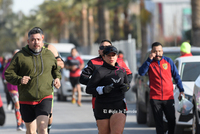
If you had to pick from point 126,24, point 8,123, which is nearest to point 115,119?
point 8,123

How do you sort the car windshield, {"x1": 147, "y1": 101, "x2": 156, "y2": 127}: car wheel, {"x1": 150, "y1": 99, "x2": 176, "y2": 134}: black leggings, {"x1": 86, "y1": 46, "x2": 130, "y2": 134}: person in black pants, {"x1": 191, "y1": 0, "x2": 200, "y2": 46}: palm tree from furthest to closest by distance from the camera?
{"x1": 191, "y1": 0, "x2": 200, "y2": 46}: palm tree → {"x1": 147, "y1": 101, "x2": 156, "y2": 127}: car wheel → the car windshield → {"x1": 150, "y1": 99, "x2": 176, "y2": 134}: black leggings → {"x1": 86, "y1": 46, "x2": 130, "y2": 134}: person in black pants

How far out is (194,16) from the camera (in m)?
19.0

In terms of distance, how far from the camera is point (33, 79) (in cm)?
681

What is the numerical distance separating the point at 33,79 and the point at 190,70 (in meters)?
4.35

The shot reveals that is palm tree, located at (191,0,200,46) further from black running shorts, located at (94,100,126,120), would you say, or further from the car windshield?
black running shorts, located at (94,100,126,120)

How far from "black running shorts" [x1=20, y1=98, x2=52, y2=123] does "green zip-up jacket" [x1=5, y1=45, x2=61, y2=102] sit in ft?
0.29

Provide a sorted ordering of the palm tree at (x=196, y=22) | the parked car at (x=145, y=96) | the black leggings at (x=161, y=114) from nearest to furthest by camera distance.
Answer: the black leggings at (x=161, y=114)
the parked car at (x=145, y=96)
the palm tree at (x=196, y=22)

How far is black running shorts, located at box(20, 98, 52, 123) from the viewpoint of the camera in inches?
270

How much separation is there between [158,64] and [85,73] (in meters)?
1.59

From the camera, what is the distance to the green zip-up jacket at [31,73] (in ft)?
22.3

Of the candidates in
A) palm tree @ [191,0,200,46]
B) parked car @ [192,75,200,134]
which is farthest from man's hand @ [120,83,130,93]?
palm tree @ [191,0,200,46]

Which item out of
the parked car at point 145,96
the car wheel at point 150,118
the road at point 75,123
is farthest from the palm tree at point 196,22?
the car wheel at point 150,118

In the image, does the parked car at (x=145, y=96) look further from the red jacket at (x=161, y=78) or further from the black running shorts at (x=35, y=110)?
the black running shorts at (x=35, y=110)

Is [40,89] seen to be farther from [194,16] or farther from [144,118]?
[194,16]
